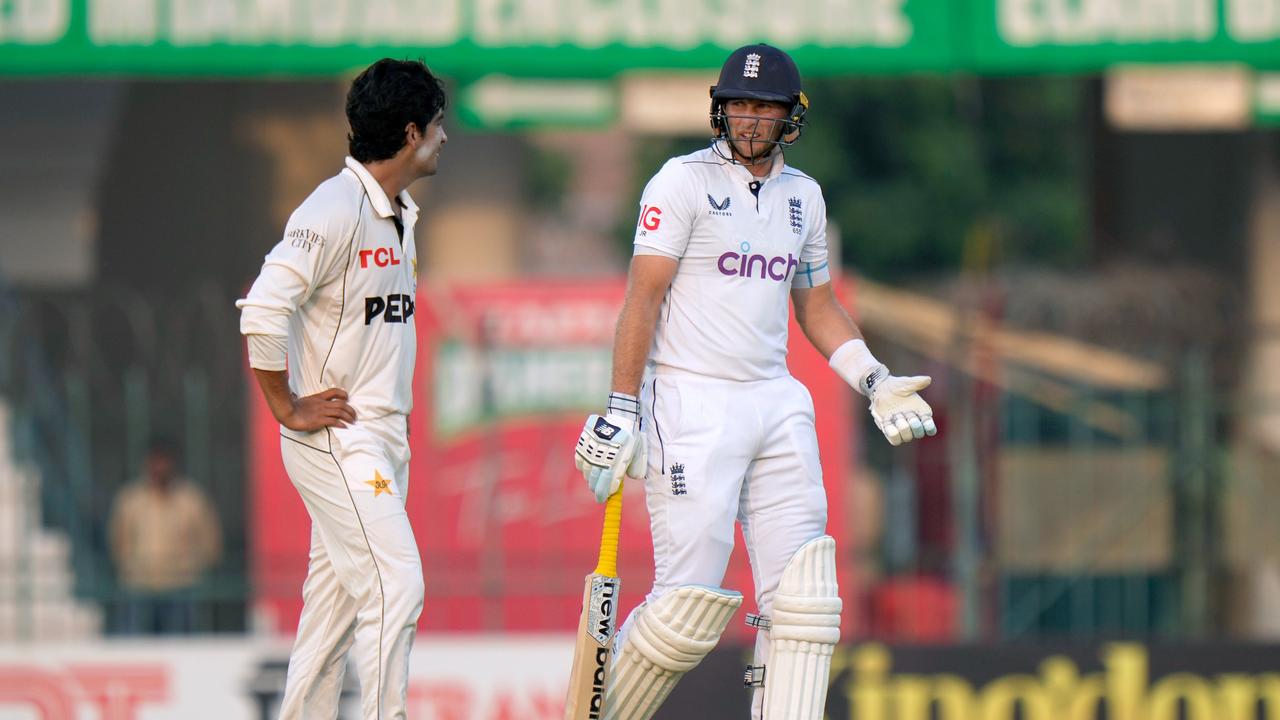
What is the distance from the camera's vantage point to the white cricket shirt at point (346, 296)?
5.34 meters

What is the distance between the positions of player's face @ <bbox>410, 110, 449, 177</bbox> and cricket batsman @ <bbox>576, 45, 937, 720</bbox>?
64 centimetres

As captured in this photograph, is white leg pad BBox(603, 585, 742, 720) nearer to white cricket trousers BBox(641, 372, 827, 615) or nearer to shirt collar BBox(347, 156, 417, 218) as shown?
white cricket trousers BBox(641, 372, 827, 615)

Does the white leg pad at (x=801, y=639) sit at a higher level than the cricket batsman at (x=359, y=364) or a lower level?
lower

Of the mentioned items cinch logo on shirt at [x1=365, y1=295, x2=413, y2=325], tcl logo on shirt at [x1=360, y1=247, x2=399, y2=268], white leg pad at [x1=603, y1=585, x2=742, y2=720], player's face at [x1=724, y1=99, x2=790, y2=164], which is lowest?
white leg pad at [x1=603, y1=585, x2=742, y2=720]

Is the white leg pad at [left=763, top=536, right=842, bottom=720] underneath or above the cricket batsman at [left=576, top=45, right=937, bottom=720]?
underneath

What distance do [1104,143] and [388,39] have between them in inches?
264

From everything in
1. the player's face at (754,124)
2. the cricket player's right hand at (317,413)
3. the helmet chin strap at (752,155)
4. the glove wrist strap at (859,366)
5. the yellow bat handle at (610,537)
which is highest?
the player's face at (754,124)

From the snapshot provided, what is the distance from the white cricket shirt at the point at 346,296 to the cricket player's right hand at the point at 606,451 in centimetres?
64

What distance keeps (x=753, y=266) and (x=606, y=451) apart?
71 centimetres

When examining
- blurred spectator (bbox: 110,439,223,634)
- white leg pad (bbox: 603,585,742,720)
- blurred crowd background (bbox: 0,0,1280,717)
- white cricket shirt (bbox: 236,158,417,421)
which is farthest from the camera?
blurred spectator (bbox: 110,439,223,634)

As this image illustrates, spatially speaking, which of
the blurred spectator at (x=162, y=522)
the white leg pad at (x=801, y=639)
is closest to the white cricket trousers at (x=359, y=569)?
the white leg pad at (x=801, y=639)

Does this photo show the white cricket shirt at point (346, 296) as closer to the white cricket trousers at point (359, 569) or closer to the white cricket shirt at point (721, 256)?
the white cricket trousers at point (359, 569)

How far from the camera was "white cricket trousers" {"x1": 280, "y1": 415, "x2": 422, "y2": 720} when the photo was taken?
5418mm

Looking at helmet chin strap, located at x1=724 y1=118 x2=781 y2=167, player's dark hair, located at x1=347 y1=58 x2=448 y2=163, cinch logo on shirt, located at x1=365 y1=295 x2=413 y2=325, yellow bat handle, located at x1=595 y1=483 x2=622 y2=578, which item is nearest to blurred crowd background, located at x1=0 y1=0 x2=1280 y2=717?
yellow bat handle, located at x1=595 y1=483 x2=622 y2=578
